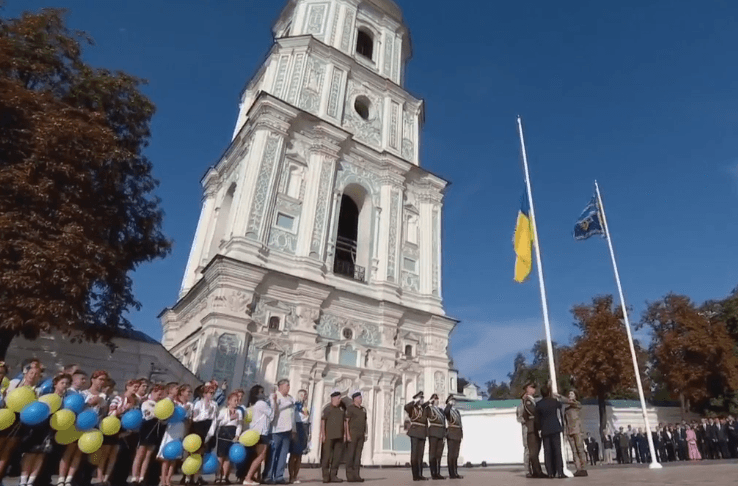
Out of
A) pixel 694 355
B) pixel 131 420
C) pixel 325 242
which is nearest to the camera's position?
pixel 131 420

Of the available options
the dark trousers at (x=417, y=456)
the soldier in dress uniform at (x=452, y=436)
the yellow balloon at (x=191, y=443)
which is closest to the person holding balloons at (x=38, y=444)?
the yellow balloon at (x=191, y=443)

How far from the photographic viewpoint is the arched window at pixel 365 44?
24.0 metres

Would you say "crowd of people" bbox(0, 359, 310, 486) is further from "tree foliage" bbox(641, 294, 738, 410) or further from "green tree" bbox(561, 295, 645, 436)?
"tree foliage" bbox(641, 294, 738, 410)

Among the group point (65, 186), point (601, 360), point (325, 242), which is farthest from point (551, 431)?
point (601, 360)

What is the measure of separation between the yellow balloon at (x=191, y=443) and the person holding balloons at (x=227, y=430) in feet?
2.02

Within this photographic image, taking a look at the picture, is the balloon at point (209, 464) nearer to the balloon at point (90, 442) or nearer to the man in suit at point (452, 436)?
the balloon at point (90, 442)

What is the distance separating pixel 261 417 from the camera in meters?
7.08

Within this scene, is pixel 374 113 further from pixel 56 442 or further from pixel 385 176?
pixel 56 442

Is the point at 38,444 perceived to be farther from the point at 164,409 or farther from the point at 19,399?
the point at 164,409

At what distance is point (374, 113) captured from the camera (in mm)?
21734

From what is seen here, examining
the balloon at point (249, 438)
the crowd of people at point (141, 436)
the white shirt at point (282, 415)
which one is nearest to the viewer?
the crowd of people at point (141, 436)

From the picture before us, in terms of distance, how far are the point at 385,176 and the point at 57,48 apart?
12.5 metres

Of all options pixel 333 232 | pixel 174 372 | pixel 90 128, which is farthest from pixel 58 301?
pixel 333 232

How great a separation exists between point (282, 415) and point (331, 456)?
3.42 feet
